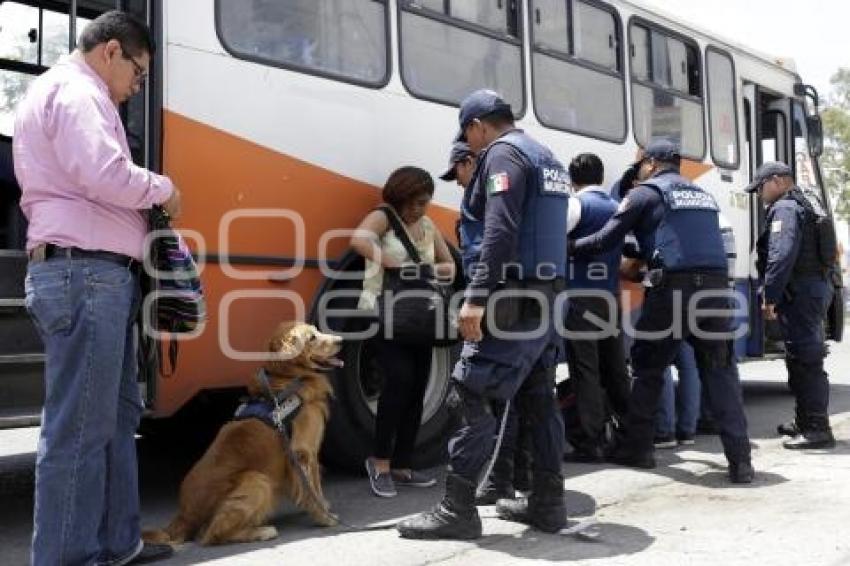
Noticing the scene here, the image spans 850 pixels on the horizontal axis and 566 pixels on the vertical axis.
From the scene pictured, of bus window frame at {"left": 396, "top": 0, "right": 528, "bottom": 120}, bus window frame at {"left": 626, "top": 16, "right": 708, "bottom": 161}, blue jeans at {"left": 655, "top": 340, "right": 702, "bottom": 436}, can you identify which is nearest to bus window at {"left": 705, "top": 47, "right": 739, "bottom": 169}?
bus window frame at {"left": 626, "top": 16, "right": 708, "bottom": 161}

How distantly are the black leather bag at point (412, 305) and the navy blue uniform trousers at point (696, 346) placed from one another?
1.27 m

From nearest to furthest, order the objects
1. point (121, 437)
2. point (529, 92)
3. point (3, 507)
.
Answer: point (121, 437), point (3, 507), point (529, 92)

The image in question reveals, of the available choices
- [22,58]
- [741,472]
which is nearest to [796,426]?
[741,472]

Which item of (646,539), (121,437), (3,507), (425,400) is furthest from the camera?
(425,400)

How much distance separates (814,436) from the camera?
6621 mm

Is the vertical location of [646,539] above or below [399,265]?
below

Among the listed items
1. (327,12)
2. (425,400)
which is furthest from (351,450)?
(327,12)

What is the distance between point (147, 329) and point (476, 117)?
1743mm

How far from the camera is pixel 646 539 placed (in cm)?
439

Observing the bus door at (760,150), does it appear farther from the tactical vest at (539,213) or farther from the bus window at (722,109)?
the tactical vest at (539,213)

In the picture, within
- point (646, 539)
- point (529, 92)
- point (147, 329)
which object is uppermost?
point (529, 92)

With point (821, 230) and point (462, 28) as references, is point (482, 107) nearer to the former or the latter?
point (462, 28)

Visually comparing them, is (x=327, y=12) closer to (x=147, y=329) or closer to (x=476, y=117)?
(x=476, y=117)

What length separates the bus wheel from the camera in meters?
5.33
